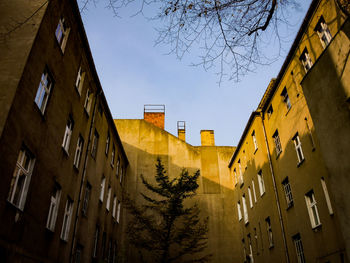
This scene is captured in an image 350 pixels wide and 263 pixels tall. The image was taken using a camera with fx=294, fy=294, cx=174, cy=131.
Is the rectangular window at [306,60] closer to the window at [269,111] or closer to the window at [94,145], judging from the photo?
the window at [269,111]

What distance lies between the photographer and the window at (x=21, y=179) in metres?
8.65

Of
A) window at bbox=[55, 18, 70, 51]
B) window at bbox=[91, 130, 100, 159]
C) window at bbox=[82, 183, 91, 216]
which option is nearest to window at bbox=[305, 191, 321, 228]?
window at bbox=[82, 183, 91, 216]

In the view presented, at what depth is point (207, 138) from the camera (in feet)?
103

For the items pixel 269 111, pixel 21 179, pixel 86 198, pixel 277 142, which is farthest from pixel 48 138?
pixel 269 111

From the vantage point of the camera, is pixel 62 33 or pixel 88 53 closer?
pixel 62 33

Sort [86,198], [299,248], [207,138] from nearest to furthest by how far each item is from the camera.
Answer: [299,248]
[86,198]
[207,138]

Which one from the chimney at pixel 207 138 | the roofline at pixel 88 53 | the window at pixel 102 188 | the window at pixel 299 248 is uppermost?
the chimney at pixel 207 138

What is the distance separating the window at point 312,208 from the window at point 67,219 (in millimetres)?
10908

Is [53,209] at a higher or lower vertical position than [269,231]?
lower

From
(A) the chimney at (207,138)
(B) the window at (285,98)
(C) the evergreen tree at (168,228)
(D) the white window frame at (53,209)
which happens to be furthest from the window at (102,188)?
(A) the chimney at (207,138)

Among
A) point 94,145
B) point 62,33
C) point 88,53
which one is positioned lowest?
point 94,145

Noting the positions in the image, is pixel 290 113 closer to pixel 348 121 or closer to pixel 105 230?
pixel 348 121

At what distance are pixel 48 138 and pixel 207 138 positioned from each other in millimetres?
22080

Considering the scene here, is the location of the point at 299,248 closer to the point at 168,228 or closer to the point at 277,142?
the point at 277,142
